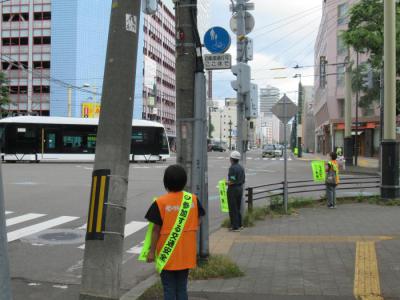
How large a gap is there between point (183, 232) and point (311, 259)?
14.0ft

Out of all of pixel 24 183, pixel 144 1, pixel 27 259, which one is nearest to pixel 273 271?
pixel 27 259

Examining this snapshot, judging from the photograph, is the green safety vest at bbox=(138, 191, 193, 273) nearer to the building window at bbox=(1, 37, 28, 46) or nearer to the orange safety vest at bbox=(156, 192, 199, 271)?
the orange safety vest at bbox=(156, 192, 199, 271)

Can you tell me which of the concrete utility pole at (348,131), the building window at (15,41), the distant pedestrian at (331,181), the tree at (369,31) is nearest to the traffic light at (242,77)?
the distant pedestrian at (331,181)

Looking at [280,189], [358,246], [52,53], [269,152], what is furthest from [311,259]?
[52,53]

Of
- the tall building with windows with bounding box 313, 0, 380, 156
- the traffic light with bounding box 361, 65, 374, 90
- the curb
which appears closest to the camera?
the curb

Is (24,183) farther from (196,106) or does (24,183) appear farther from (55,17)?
(55,17)

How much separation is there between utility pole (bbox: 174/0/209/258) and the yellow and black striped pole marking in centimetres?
256

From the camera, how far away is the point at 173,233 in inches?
174

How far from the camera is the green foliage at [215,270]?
6918 millimetres

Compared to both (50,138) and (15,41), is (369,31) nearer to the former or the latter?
(50,138)

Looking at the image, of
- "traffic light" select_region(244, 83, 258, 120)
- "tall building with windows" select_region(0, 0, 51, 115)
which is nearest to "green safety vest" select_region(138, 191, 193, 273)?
"traffic light" select_region(244, 83, 258, 120)

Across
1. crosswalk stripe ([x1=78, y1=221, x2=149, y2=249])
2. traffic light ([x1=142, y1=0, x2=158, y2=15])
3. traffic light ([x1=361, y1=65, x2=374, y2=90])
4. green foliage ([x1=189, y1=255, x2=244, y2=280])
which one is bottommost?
crosswalk stripe ([x1=78, y1=221, x2=149, y2=249])

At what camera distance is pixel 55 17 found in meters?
78.2

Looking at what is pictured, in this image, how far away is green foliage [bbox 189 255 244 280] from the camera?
6.92 m
